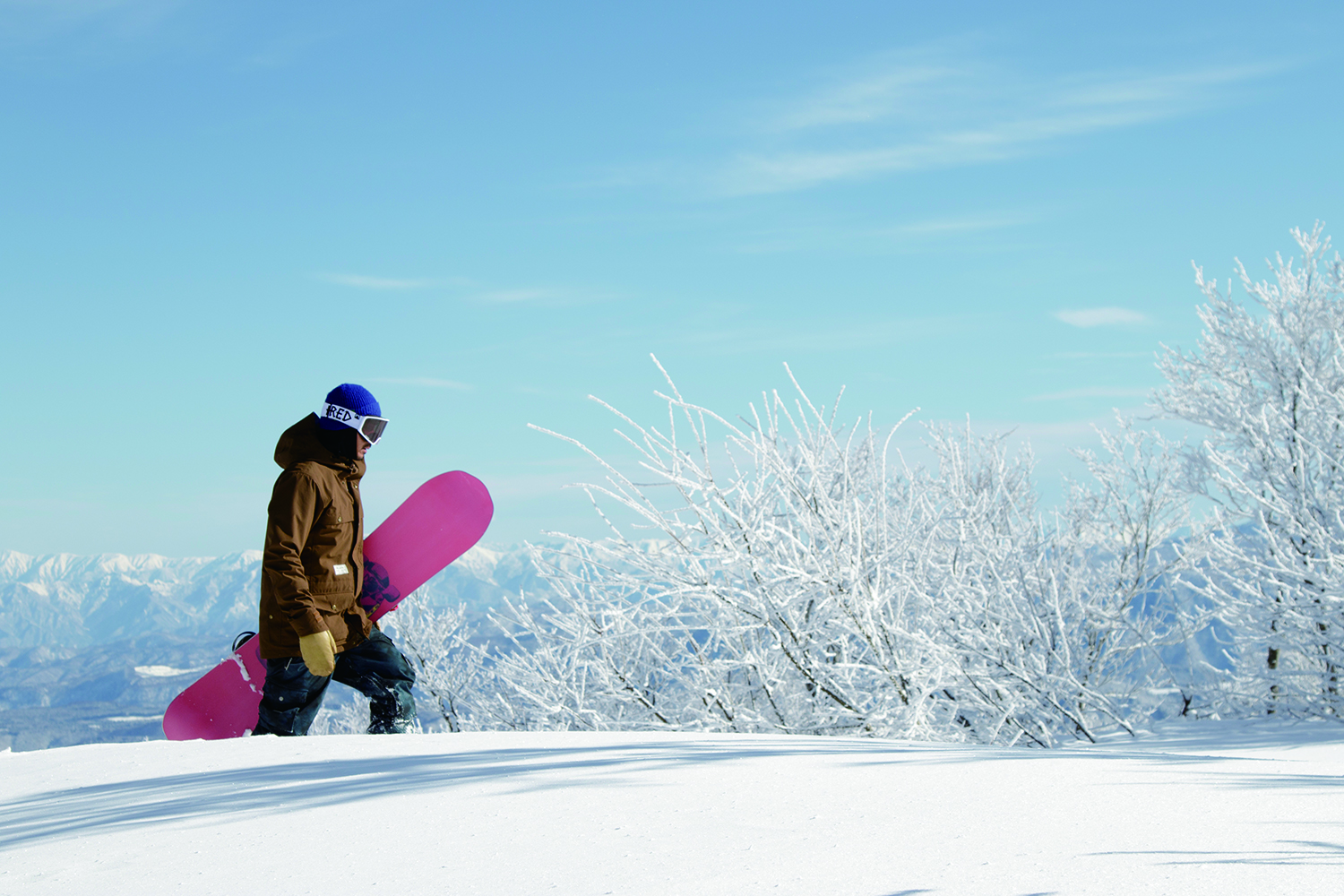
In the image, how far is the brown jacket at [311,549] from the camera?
12.2 feet

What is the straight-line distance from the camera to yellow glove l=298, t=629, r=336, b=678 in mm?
3695

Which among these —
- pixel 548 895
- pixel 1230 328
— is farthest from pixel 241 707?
pixel 1230 328

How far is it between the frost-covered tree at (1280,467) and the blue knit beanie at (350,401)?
4536 mm

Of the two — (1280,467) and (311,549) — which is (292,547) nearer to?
(311,549)

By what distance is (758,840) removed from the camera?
1823mm

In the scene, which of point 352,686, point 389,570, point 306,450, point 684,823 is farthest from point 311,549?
point 684,823

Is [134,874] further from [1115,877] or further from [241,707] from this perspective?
[241,707]

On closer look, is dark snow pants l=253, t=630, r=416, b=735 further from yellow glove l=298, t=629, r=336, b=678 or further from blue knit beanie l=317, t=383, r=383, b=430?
blue knit beanie l=317, t=383, r=383, b=430

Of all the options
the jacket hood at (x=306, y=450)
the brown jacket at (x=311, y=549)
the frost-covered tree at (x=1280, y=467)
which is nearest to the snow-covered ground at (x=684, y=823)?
the brown jacket at (x=311, y=549)

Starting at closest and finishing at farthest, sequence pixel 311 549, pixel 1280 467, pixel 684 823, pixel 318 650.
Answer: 1. pixel 684 823
2. pixel 318 650
3. pixel 311 549
4. pixel 1280 467

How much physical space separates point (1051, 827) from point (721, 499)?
329cm

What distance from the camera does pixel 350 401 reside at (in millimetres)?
3961

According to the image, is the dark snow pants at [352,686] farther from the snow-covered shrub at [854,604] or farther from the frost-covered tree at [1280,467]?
the frost-covered tree at [1280,467]

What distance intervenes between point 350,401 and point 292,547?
664mm
